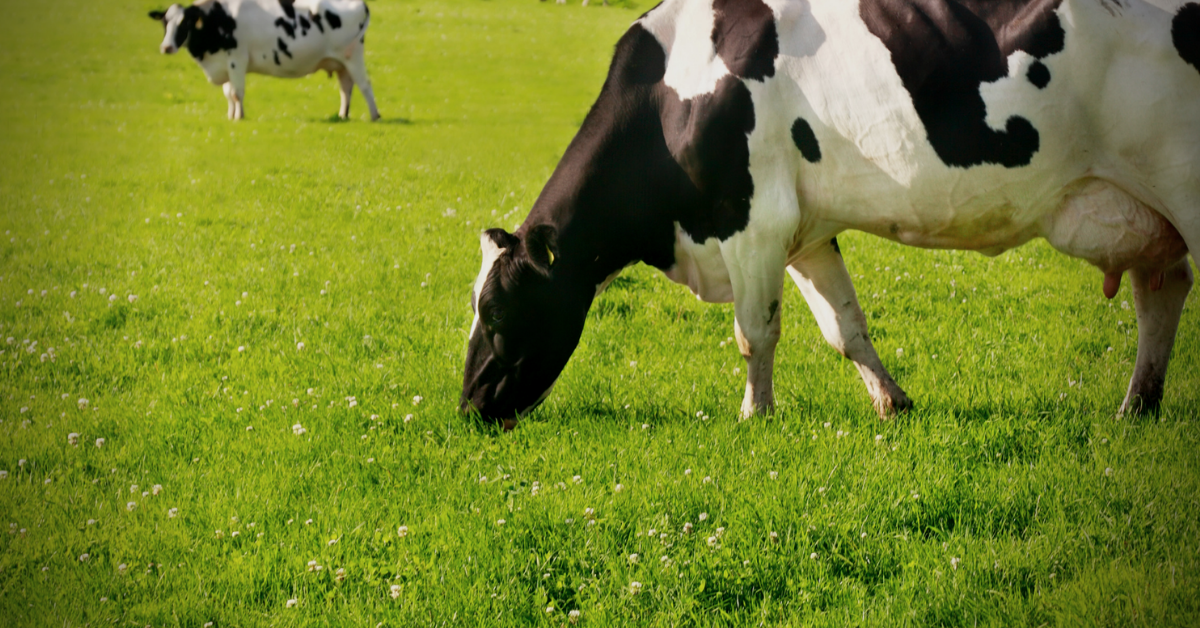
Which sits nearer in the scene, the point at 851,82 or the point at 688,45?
the point at 851,82

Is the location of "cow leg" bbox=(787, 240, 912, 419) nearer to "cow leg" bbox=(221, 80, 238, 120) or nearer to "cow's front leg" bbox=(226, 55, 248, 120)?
"cow's front leg" bbox=(226, 55, 248, 120)

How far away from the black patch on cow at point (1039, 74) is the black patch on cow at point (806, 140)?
3.69ft

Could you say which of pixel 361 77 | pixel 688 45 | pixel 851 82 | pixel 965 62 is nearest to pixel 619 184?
pixel 688 45

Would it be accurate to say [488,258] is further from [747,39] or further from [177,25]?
[177,25]

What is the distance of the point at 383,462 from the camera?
5770mm

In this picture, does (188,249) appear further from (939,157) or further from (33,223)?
(939,157)

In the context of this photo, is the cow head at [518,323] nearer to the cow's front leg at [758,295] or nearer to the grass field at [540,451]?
the grass field at [540,451]

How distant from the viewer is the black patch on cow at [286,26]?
76.5ft

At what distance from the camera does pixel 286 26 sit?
76.6ft

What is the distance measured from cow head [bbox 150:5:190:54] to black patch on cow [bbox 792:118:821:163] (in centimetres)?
2144

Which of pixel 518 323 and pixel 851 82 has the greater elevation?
pixel 851 82

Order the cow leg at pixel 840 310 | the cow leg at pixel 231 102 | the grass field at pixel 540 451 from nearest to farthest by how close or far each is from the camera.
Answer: the grass field at pixel 540 451, the cow leg at pixel 840 310, the cow leg at pixel 231 102

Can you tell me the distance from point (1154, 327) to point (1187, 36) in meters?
1.82

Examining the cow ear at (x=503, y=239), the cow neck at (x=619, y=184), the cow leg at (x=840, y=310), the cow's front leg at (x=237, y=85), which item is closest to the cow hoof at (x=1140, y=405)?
the cow leg at (x=840, y=310)
